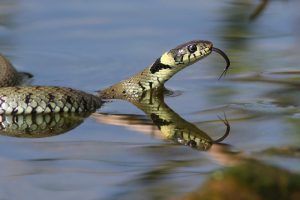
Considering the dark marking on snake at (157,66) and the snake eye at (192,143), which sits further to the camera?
the dark marking on snake at (157,66)

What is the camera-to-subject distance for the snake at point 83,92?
33.2 ft

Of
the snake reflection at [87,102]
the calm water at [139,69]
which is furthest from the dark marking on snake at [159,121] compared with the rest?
the calm water at [139,69]

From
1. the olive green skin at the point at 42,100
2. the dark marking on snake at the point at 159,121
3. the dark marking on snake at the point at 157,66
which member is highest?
the dark marking on snake at the point at 157,66

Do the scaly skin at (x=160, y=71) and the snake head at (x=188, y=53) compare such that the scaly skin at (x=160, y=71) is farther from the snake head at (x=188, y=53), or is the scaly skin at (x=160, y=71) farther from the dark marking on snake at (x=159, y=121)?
the dark marking on snake at (x=159, y=121)

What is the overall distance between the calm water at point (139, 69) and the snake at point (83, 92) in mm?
212

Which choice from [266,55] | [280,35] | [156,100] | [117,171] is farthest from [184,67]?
[117,171]

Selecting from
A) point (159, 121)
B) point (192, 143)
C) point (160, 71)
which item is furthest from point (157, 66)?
point (192, 143)

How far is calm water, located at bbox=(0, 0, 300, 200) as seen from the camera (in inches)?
309

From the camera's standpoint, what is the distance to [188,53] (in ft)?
36.0

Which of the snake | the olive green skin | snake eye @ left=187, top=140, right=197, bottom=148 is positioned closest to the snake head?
the snake

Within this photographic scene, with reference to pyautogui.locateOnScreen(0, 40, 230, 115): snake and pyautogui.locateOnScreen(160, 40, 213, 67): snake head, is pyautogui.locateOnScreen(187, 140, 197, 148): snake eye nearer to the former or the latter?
pyautogui.locateOnScreen(0, 40, 230, 115): snake

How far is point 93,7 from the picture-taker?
47.3ft

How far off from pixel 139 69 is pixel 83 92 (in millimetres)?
1458

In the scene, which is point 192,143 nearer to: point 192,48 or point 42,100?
point 42,100
